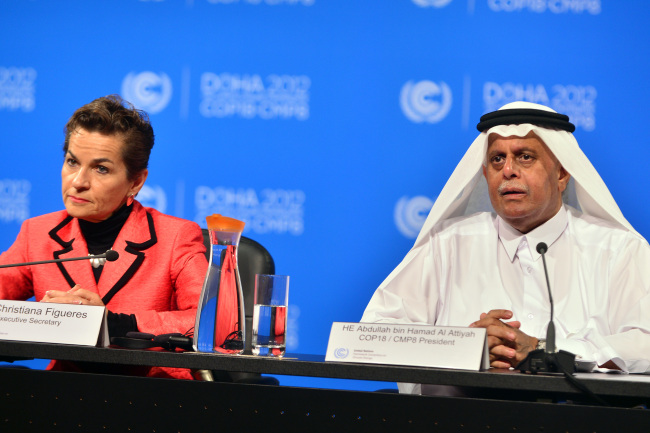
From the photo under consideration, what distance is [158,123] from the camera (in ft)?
12.3

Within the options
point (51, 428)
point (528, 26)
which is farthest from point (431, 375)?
point (528, 26)

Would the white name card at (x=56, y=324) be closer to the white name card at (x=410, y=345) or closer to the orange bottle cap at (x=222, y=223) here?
the orange bottle cap at (x=222, y=223)

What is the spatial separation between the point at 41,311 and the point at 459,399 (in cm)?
105

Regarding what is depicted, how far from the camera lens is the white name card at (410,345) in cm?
160

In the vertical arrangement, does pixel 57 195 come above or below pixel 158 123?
below

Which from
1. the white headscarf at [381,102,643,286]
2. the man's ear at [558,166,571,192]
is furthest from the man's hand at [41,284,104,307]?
the man's ear at [558,166,571,192]

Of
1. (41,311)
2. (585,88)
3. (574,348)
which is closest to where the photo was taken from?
(41,311)

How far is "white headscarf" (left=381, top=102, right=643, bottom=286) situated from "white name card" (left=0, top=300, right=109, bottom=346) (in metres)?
1.16

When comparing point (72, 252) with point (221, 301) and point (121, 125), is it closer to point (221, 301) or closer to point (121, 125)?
point (121, 125)

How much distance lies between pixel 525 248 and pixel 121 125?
1.51 m

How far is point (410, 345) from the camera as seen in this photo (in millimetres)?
1649

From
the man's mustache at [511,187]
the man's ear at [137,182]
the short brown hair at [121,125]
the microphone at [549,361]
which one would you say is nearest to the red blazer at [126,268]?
the man's ear at [137,182]

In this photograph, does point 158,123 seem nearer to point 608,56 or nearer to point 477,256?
point 477,256

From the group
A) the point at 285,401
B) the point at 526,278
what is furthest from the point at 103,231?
the point at 526,278
